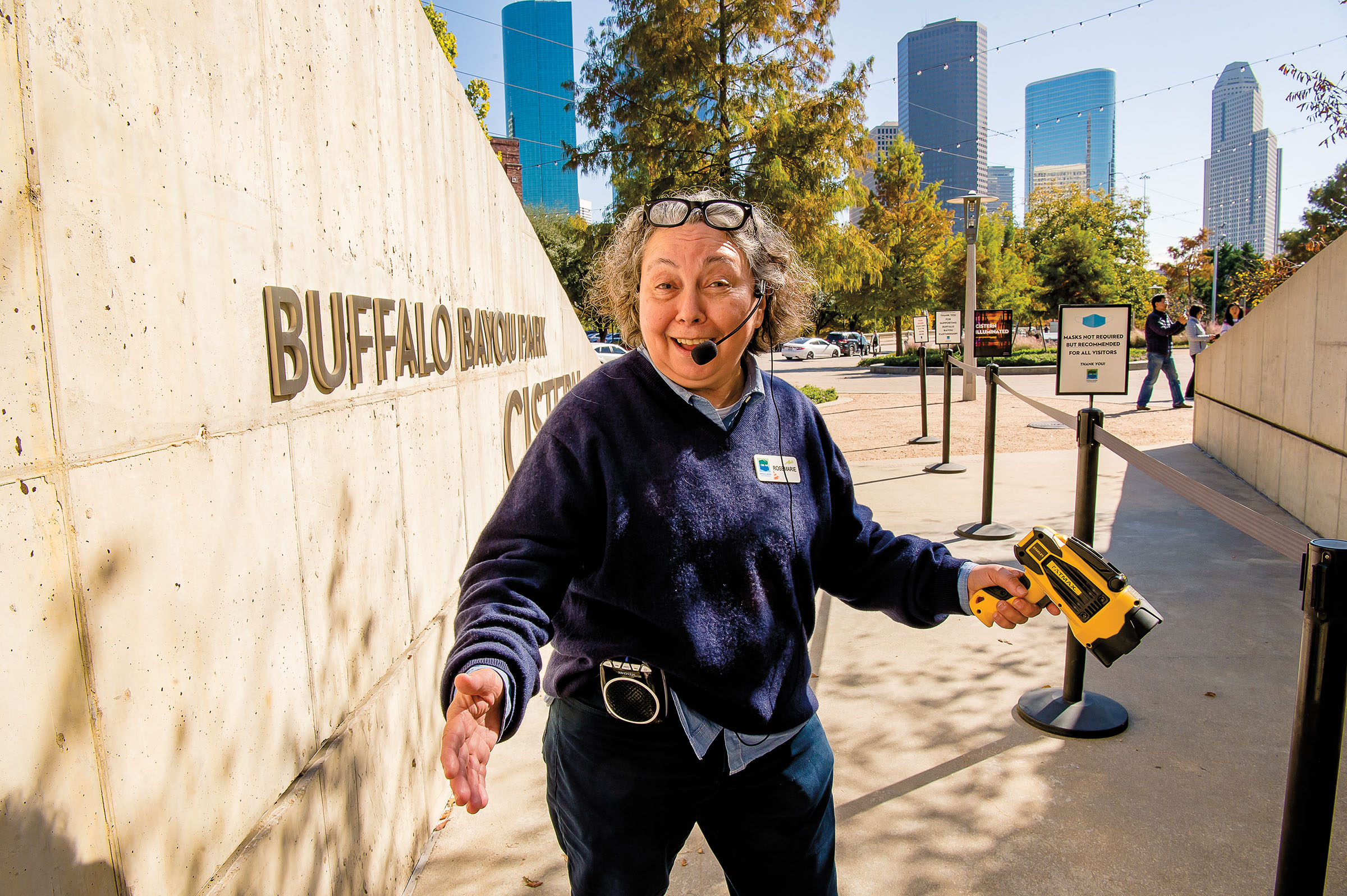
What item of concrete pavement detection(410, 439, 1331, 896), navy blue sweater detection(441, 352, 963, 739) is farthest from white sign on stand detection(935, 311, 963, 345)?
navy blue sweater detection(441, 352, 963, 739)

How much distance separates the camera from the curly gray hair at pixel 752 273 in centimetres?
189

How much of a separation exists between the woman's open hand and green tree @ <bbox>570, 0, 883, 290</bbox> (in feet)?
46.7

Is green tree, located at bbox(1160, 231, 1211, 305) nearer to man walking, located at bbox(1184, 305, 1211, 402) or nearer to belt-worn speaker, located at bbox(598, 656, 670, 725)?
man walking, located at bbox(1184, 305, 1211, 402)

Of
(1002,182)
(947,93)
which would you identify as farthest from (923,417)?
(1002,182)

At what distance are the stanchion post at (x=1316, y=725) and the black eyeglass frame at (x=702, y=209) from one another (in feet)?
4.06

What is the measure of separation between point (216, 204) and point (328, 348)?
60 cm

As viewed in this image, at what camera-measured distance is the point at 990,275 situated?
95.2 ft

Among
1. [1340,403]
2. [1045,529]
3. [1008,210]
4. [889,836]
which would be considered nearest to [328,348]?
[1045,529]

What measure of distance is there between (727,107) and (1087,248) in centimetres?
2370

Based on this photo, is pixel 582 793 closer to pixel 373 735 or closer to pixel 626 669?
pixel 626 669

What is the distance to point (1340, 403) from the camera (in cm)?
536

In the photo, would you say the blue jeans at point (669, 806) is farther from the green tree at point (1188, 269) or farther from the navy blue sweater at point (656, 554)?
the green tree at point (1188, 269)

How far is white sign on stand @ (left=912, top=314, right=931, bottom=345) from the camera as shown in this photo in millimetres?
13680

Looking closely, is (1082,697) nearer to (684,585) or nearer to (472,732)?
(684,585)
